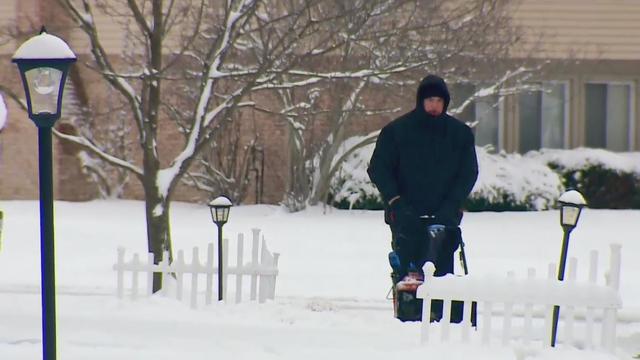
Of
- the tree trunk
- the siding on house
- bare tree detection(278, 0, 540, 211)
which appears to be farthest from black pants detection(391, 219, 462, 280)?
the siding on house

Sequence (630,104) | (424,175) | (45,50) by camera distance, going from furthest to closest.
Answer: (630,104), (424,175), (45,50)

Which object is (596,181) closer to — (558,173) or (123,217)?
(558,173)

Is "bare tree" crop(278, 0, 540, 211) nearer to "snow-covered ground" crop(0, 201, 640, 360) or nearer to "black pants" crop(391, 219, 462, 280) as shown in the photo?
"snow-covered ground" crop(0, 201, 640, 360)

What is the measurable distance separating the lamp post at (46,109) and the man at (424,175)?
8.33 ft

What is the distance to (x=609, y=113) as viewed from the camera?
1930 cm

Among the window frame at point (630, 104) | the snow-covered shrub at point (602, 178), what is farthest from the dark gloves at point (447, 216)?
the window frame at point (630, 104)

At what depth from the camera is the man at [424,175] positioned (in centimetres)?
695

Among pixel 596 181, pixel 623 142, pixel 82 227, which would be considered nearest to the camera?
pixel 82 227

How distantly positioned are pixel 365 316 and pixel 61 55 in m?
3.70

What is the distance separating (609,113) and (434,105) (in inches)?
529

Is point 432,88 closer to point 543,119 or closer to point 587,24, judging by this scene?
point 587,24

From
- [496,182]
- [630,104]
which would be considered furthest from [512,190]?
[630,104]

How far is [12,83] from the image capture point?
1727 cm

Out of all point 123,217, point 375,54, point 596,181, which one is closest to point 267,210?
point 123,217
